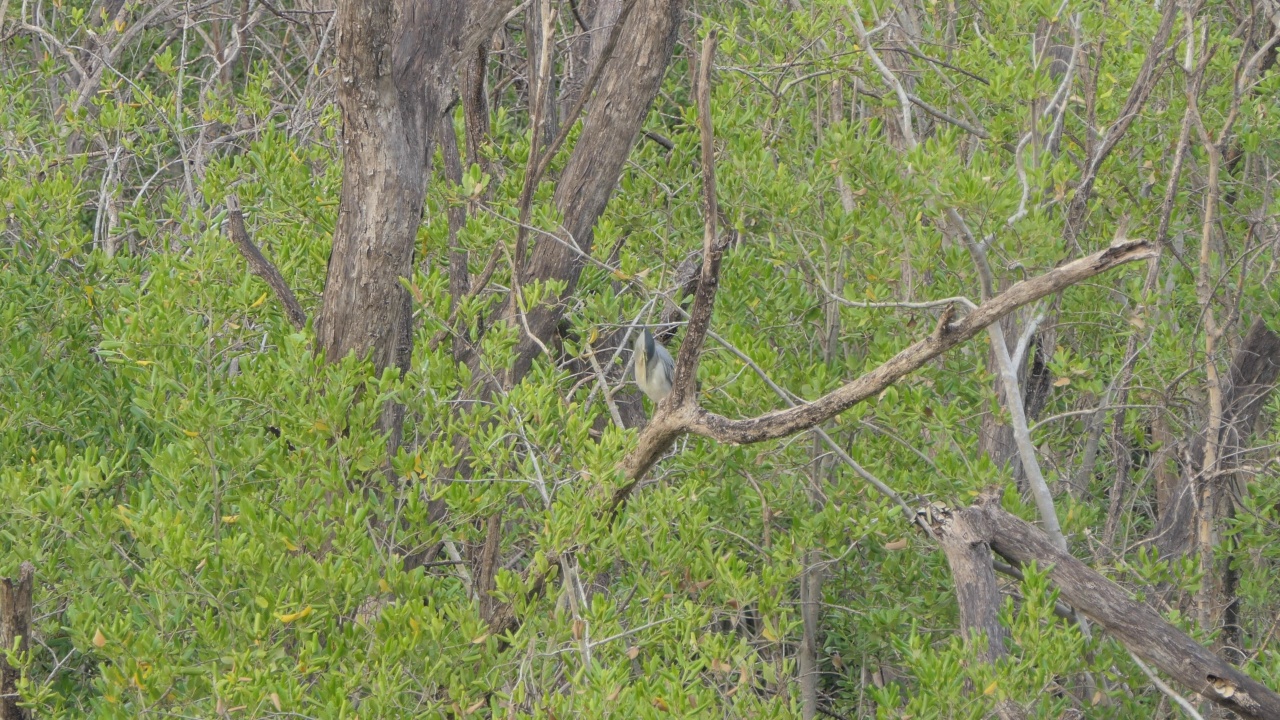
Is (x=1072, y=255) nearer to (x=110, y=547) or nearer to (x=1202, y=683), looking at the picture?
(x=1202, y=683)

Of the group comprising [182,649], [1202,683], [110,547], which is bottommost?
[1202,683]

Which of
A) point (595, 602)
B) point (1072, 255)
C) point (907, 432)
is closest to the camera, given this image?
point (595, 602)

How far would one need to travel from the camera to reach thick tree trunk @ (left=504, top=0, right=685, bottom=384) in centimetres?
466

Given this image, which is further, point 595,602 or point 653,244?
point 653,244

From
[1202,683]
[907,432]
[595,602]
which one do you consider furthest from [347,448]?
[1202,683]

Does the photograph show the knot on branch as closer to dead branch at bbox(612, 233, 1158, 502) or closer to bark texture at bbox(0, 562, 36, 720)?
dead branch at bbox(612, 233, 1158, 502)

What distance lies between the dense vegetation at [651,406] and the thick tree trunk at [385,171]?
0.44 feet

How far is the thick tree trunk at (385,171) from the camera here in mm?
3734

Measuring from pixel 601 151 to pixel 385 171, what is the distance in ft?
3.69

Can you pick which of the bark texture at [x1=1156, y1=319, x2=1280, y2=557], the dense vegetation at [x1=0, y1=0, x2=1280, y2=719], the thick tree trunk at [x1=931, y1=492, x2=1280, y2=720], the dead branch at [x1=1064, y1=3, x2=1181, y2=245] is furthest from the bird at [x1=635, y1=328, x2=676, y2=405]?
the bark texture at [x1=1156, y1=319, x2=1280, y2=557]

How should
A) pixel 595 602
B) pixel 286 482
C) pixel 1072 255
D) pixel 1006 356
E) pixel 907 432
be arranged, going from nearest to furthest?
pixel 595 602
pixel 286 482
pixel 1006 356
pixel 907 432
pixel 1072 255

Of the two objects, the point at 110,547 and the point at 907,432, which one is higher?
the point at 110,547

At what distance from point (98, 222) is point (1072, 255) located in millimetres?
4034

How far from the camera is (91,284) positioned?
14.9ft
